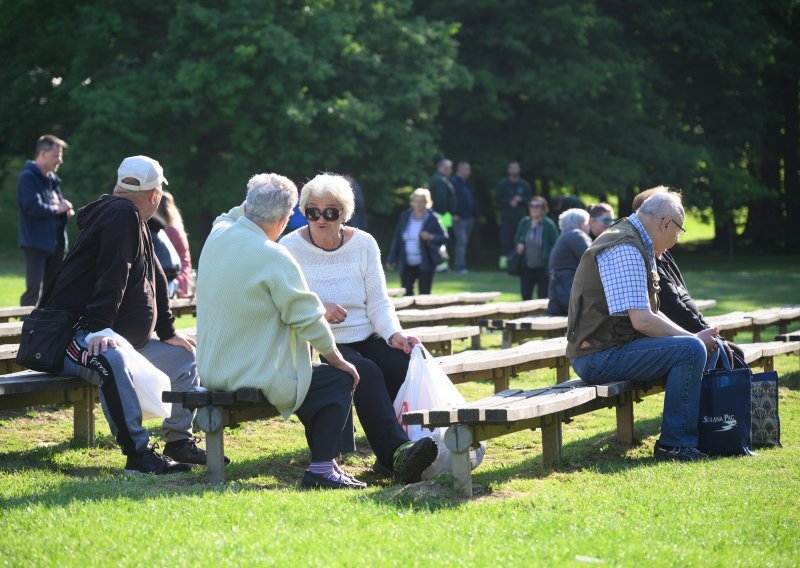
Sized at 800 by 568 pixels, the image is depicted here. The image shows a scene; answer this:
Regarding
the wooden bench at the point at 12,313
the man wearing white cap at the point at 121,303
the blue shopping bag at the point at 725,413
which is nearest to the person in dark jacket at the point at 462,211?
the wooden bench at the point at 12,313

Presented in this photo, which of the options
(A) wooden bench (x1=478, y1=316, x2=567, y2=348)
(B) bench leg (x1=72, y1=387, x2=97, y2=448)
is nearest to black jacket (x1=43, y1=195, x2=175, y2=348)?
(B) bench leg (x1=72, y1=387, x2=97, y2=448)

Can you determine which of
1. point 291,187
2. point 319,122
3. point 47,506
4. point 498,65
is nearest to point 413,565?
point 47,506

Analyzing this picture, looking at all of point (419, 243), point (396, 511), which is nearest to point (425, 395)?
point (396, 511)

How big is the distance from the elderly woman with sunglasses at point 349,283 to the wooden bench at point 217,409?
0.74 metres

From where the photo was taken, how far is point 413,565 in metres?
4.39

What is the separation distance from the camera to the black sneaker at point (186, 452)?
6.81 meters

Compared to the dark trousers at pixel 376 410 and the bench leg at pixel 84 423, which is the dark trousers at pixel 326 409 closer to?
the dark trousers at pixel 376 410

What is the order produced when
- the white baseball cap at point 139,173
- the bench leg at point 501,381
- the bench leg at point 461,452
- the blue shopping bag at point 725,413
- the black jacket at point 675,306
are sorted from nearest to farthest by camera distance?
the bench leg at point 461,452 → the white baseball cap at point 139,173 → the blue shopping bag at point 725,413 → the black jacket at point 675,306 → the bench leg at point 501,381

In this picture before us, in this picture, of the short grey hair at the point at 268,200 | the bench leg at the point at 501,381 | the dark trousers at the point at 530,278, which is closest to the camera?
the short grey hair at the point at 268,200

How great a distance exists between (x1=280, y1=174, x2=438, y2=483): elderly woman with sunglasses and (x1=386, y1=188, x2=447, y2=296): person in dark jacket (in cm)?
906

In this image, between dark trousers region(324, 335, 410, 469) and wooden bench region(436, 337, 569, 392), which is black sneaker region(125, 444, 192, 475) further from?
wooden bench region(436, 337, 569, 392)

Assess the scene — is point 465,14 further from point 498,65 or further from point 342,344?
point 342,344

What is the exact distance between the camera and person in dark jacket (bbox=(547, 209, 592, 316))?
11289 millimetres

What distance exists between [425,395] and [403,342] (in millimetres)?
401
